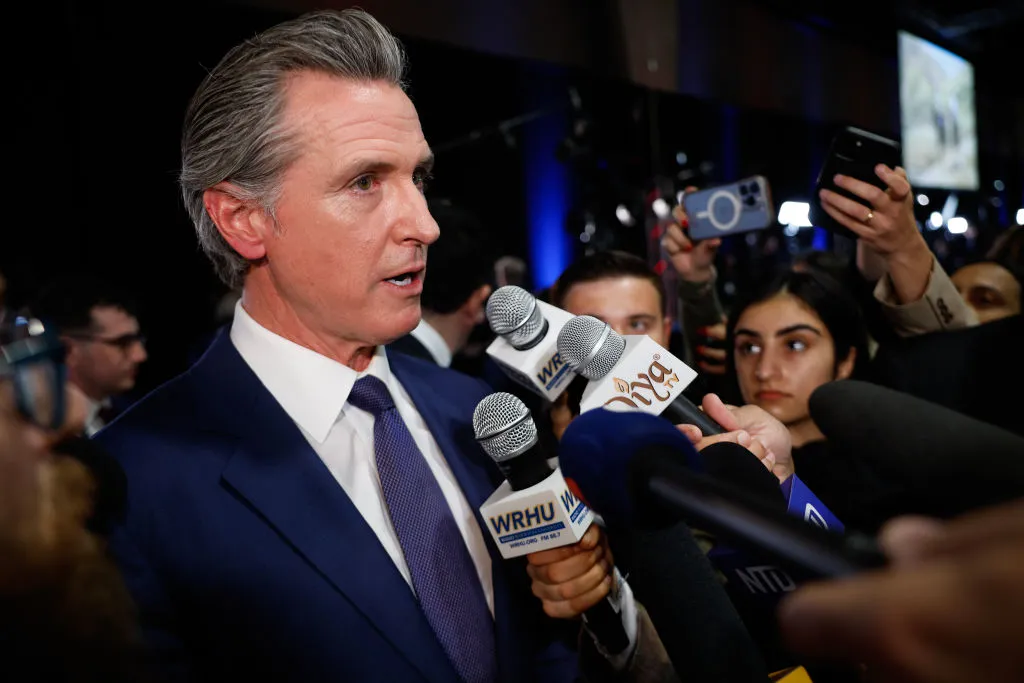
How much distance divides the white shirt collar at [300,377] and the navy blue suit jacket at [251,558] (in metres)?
0.03

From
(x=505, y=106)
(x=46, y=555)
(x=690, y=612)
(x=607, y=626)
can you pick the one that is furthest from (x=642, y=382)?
(x=505, y=106)

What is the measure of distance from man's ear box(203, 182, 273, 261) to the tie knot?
0.84 ft

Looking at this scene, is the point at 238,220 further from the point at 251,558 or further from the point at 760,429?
the point at 760,429

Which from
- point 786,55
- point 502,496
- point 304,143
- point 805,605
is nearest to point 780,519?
point 805,605

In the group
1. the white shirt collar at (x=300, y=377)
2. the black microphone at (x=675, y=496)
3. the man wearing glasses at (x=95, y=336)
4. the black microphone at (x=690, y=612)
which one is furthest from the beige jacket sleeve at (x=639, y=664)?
the man wearing glasses at (x=95, y=336)

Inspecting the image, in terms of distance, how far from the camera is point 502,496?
3.48ft

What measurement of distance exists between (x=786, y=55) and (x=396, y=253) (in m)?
7.18

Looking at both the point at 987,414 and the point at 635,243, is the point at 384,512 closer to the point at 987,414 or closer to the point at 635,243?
the point at 987,414

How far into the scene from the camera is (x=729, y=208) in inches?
81.1

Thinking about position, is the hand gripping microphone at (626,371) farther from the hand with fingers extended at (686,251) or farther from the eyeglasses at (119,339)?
the eyeglasses at (119,339)

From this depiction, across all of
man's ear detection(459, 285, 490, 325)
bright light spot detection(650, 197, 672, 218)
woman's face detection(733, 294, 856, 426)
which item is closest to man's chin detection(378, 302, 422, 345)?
woman's face detection(733, 294, 856, 426)

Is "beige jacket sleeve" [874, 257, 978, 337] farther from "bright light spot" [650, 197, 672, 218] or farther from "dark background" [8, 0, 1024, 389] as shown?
"bright light spot" [650, 197, 672, 218]

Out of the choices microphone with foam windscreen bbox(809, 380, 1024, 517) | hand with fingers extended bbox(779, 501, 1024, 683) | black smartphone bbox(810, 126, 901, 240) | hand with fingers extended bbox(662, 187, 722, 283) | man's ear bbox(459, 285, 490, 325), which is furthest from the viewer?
man's ear bbox(459, 285, 490, 325)

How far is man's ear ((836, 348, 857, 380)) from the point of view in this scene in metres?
2.14
